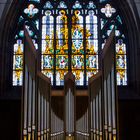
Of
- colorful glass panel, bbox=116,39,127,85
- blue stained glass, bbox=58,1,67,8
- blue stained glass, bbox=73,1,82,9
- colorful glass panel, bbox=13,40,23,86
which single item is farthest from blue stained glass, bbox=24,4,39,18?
colorful glass panel, bbox=116,39,127,85

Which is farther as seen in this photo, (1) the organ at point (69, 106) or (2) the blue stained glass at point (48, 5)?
(2) the blue stained glass at point (48, 5)

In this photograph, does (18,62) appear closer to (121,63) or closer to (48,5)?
(48,5)

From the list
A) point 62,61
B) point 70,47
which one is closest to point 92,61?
point 70,47

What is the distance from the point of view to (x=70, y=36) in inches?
747

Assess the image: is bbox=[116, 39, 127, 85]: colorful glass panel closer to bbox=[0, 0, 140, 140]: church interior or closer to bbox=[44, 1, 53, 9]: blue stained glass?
bbox=[0, 0, 140, 140]: church interior

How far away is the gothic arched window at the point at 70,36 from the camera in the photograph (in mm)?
18500

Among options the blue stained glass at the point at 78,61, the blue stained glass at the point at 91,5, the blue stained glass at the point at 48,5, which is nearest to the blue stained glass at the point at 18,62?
the blue stained glass at the point at 78,61

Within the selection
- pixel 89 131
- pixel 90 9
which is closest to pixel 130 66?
pixel 90 9

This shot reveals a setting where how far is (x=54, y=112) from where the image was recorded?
12945mm

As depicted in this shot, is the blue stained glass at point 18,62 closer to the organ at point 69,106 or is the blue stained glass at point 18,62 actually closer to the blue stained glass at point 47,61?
the blue stained glass at point 47,61

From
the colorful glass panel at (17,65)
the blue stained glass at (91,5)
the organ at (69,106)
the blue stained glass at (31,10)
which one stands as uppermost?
the blue stained glass at (91,5)

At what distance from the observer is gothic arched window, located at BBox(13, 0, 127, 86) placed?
728 inches

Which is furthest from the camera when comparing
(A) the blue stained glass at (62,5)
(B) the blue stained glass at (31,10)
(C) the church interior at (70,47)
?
(A) the blue stained glass at (62,5)

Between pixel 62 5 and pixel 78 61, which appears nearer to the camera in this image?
pixel 78 61
